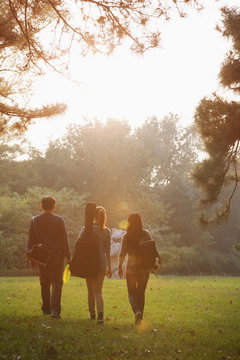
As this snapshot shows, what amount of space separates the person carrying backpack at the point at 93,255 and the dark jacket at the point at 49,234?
1.08 ft

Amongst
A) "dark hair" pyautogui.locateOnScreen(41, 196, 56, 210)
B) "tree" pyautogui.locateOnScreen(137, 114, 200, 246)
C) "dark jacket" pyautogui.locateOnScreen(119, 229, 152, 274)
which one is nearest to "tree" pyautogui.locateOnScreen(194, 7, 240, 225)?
"dark jacket" pyautogui.locateOnScreen(119, 229, 152, 274)

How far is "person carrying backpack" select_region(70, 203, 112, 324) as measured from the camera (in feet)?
24.0

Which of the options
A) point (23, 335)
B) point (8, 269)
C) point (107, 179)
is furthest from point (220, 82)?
point (107, 179)

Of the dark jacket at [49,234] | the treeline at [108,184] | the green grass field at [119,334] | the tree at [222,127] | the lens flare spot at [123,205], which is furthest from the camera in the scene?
the lens flare spot at [123,205]

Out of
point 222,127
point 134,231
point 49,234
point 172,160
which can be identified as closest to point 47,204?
point 49,234

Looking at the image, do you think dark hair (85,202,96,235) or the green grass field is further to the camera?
dark hair (85,202,96,235)

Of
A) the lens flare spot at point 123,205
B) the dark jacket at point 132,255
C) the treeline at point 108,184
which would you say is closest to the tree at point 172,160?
the treeline at point 108,184

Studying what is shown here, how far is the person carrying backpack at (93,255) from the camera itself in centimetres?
731

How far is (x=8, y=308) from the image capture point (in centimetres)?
934

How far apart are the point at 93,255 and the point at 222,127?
239 inches

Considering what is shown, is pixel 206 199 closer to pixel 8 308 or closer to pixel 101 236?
pixel 101 236

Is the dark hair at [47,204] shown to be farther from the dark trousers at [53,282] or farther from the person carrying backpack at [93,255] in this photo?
the dark trousers at [53,282]

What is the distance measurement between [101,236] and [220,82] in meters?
6.45

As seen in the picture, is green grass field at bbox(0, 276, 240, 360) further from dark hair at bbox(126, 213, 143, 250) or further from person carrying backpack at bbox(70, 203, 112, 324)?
dark hair at bbox(126, 213, 143, 250)
